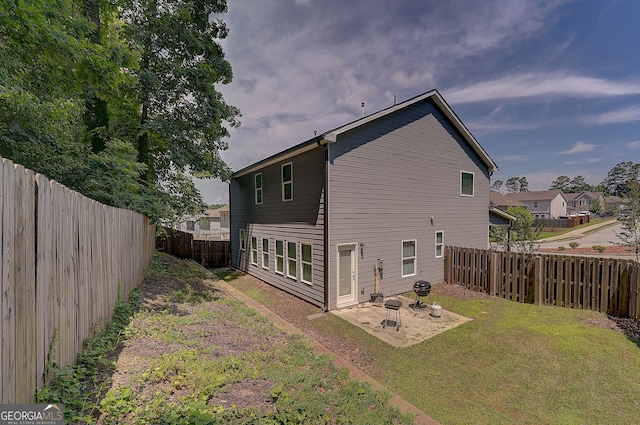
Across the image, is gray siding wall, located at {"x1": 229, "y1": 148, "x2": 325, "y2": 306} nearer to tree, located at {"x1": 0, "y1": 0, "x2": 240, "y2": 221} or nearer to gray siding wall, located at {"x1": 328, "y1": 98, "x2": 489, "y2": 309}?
gray siding wall, located at {"x1": 328, "y1": 98, "x2": 489, "y2": 309}

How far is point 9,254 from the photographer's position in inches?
73.2

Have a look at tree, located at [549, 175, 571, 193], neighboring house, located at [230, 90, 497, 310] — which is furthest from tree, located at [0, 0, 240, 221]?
tree, located at [549, 175, 571, 193]

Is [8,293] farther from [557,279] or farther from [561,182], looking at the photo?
[561,182]

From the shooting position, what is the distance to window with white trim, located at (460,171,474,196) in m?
12.3

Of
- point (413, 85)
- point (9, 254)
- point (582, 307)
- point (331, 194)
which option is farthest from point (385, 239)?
point (9, 254)

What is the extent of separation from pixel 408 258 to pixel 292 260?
14.9ft

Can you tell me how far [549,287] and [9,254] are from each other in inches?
468

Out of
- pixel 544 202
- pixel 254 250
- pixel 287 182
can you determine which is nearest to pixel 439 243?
pixel 287 182

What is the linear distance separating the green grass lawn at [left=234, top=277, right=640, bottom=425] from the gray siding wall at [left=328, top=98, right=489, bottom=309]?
3.03m

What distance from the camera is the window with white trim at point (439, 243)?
11398mm

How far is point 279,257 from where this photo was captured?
11.3 m

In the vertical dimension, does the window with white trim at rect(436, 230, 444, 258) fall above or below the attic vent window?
below

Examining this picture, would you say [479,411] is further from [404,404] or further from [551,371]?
[551,371]

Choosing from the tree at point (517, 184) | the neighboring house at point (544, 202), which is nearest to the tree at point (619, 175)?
the tree at point (517, 184)
